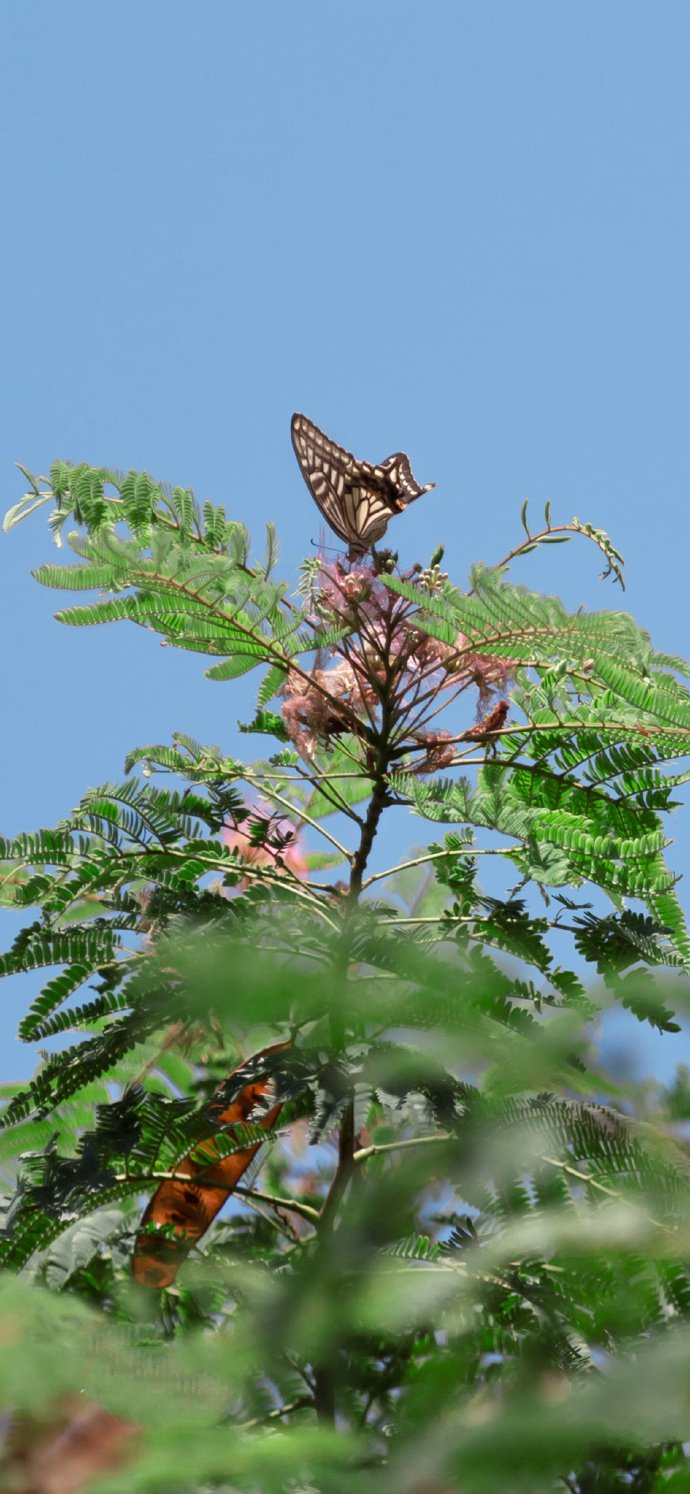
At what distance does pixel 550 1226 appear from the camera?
94cm

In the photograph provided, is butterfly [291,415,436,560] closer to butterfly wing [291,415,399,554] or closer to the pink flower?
butterfly wing [291,415,399,554]

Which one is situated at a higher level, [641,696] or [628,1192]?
[641,696]

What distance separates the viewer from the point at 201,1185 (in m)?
2.55

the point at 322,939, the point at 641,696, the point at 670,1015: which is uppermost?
the point at 641,696

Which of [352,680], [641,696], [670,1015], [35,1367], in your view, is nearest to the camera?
[35,1367]

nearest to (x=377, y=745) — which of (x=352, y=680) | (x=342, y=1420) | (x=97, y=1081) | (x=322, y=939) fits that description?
(x=352, y=680)

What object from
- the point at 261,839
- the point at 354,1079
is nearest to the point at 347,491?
the point at 261,839

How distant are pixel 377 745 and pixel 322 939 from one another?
1.26m

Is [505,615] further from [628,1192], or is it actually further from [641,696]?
[628,1192]

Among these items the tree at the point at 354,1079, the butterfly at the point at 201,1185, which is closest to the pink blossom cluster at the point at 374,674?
the tree at the point at 354,1079

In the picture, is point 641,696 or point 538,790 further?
point 538,790

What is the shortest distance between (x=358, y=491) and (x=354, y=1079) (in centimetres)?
128

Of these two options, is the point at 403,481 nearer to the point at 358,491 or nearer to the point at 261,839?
the point at 358,491

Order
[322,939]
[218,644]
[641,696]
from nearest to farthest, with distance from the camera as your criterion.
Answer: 1. [322,939]
2. [641,696]
3. [218,644]
